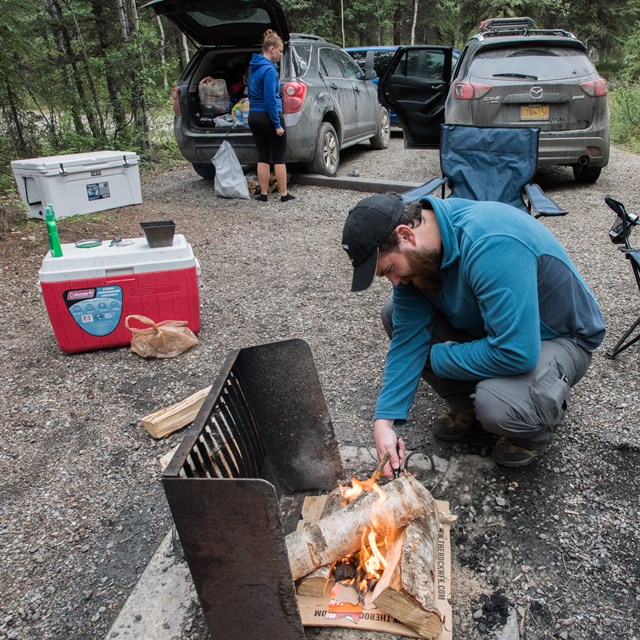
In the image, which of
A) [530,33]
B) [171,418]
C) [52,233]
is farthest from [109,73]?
[171,418]

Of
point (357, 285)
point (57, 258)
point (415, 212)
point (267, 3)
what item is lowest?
point (57, 258)

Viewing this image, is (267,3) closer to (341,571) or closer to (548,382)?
(548,382)

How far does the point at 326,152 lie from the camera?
7414 mm

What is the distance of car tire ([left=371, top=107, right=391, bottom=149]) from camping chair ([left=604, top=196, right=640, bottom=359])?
6668mm

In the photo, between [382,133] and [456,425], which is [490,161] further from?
[382,133]

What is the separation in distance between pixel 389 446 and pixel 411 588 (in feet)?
1.88

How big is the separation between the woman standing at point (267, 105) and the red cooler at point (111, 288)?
314cm

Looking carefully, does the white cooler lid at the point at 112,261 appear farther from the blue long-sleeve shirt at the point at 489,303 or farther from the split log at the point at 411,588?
the split log at the point at 411,588

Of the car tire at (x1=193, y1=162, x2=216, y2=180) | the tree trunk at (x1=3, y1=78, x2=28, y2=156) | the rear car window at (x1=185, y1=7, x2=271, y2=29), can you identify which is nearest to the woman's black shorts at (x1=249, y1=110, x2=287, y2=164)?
the rear car window at (x1=185, y1=7, x2=271, y2=29)

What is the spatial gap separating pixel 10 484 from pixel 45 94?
297 inches

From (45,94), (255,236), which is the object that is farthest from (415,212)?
(45,94)

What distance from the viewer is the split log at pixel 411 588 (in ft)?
5.21

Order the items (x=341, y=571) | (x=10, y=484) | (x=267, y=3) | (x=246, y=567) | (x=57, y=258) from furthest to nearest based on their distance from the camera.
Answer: (x=267, y=3) → (x=57, y=258) → (x=10, y=484) → (x=341, y=571) → (x=246, y=567)

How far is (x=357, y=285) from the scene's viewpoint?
1905 mm
